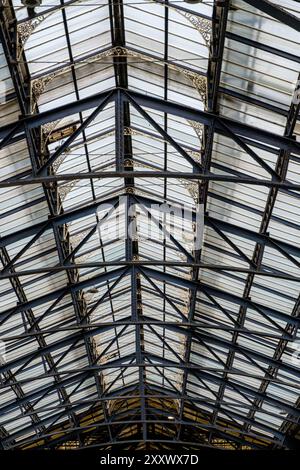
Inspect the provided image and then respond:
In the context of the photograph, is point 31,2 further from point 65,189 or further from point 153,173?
point 65,189

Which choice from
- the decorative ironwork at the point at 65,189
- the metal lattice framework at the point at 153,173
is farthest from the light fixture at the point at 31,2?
the decorative ironwork at the point at 65,189

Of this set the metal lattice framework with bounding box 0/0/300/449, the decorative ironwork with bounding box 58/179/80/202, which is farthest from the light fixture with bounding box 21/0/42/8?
the decorative ironwork with bounding box 58/179/80/202

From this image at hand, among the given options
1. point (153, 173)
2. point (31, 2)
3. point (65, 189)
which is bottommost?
point (153, 173)

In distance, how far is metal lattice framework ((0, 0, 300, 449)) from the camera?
21500mm

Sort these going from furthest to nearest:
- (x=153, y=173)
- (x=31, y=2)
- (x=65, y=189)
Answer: (x=65, y=189) → (x=153, y=173) → (x=31, y=2)

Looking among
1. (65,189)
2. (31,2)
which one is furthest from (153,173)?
(31,2)

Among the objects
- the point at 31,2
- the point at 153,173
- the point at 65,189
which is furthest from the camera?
the point at 65,189

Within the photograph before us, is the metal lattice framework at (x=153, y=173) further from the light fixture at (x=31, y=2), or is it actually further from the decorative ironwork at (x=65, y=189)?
the light fixture at (x=31, y=2)

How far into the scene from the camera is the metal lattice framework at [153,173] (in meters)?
21.5

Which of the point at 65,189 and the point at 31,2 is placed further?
the point at 65,189

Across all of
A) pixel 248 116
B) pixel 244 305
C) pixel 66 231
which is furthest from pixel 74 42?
pixel 244 305

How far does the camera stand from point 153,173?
22375 millimetres

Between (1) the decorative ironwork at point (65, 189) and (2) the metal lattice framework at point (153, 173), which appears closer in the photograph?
(2) the metal lattice framework at point (153, 173)

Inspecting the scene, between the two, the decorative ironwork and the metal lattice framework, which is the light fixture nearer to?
the metal lattice framework
